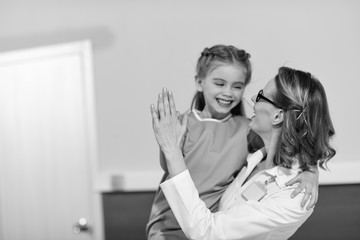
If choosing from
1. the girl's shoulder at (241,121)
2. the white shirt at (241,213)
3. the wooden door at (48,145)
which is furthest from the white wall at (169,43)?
the white shirt at (241,213)

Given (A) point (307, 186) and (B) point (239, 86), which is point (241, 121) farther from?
(A) point (307, 186)

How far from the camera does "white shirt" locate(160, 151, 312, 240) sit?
1.64m

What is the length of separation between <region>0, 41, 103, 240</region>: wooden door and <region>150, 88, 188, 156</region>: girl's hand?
1.94 metres

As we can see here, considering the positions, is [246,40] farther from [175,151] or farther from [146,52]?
[175,151]

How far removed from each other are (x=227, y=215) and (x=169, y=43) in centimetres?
191

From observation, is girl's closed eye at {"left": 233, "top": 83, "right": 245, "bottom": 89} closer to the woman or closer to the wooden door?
the woman

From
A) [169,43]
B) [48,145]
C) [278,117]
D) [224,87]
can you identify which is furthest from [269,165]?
[48,145]

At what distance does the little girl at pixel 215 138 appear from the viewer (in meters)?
1.92

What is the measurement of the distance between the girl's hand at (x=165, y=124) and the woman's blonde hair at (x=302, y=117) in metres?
0.37

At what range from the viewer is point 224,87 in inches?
77.7

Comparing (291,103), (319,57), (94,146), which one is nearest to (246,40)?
(319,57)

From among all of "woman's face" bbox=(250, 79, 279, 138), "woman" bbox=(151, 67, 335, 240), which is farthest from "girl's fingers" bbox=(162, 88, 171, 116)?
"woman's face" bbox=(250, 79, 279, 138)

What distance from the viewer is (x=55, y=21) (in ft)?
11.9

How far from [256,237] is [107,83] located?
2065mm
